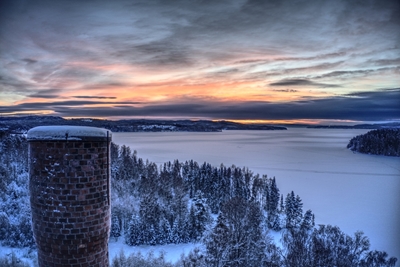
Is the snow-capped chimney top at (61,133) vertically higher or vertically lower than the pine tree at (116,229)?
higher

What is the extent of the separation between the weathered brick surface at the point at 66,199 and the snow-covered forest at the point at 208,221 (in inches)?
148

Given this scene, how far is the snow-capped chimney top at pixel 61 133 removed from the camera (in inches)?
73.8

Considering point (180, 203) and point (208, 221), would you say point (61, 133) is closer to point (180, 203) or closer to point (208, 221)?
point (208, 221)

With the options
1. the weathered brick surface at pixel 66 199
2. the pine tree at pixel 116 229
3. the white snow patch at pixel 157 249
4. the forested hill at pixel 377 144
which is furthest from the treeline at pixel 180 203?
the forested hill at pixel 377 144

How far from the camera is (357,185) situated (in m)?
31.5

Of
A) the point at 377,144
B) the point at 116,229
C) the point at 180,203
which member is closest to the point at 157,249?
the point at 116,229

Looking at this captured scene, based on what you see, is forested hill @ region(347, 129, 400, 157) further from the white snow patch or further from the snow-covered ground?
the snow-covered ground

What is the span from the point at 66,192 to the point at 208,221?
21.5m

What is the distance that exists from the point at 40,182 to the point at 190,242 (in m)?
20.4

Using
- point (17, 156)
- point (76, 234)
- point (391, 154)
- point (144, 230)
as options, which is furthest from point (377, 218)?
point (391, 154)

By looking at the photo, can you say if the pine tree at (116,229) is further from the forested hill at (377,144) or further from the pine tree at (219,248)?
the forested hill at (377,144)

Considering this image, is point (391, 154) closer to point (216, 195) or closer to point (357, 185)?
point (357, 185)

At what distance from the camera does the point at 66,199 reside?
1902 millimetres

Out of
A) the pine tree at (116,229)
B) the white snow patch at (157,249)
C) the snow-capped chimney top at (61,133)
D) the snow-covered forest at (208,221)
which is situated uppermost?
the snow-capped chimney top at (61,133)
